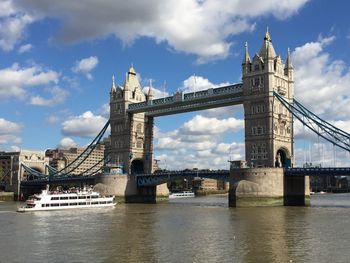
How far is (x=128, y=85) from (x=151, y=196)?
2726 centimetres

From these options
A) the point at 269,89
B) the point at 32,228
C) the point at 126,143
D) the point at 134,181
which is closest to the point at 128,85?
the point at 126,143

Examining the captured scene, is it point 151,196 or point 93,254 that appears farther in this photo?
point 151,196

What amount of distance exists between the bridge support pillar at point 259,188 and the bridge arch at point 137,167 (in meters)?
40.5

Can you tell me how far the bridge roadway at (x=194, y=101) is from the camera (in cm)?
9894

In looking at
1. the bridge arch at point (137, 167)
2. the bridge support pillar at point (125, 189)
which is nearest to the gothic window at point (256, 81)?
the bridge support pillar at point (125, 189)

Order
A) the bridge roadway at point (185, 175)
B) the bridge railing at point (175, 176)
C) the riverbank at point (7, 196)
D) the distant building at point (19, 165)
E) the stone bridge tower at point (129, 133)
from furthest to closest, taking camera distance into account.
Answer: the distant building at point (19, 165) → the riverbank at point (7, 196) → the stone bridge tower at point (129, 133) → the bridge railing at point (175, 176) → the bridge roadway at point (185, 175)

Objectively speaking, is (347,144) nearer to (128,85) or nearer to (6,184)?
(128,85)

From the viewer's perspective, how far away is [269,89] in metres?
92.0

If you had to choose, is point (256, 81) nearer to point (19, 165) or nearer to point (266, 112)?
point (266, 112)

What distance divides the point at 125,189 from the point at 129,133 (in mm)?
15484

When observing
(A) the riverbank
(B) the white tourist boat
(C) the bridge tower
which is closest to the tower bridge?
(C) the bridge tower

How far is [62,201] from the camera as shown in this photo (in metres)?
83.8

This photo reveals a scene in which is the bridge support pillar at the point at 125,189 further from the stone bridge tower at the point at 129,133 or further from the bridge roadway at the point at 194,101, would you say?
the bridge roadway at the point at 194,101

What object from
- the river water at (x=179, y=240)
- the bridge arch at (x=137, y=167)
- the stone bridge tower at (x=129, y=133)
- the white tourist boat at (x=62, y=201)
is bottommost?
the river water at (x=179, y=240)
